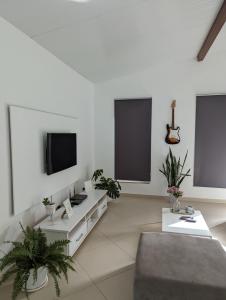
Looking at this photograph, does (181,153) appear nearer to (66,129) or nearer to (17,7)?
(66,129)

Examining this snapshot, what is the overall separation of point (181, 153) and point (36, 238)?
3.30m

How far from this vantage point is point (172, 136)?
4.34m

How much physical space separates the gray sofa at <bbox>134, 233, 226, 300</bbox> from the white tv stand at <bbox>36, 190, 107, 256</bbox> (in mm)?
835

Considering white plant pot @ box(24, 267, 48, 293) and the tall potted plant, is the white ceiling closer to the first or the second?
the tall potted plant

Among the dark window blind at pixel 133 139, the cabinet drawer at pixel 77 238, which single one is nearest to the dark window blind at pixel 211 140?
the dark window blind at pixel 133 139

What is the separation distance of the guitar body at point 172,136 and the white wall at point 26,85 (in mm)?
1868

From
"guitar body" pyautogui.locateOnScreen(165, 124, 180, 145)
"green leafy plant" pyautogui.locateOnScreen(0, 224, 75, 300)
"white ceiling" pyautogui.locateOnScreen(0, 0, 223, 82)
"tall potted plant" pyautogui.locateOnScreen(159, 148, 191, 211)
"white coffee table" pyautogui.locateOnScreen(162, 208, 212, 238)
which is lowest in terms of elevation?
"white coffee table" pyautogui.locateOnScreen(162, 208, 212, 238)

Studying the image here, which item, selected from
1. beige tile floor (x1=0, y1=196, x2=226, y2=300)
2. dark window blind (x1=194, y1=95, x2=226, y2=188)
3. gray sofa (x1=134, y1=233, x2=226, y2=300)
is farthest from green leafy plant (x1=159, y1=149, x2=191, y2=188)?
gray sofa (x1=134, y1=233, x2=226, y2=300)

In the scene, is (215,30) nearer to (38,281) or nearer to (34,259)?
(34,259)

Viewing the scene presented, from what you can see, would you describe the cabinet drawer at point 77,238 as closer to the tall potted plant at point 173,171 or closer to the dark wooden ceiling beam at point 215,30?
the tall potted plant at point 173,171

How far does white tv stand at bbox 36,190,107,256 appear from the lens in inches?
88.7

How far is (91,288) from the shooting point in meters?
1.92

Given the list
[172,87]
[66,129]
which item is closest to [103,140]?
[66,129]

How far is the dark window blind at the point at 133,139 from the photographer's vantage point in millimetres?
4479
